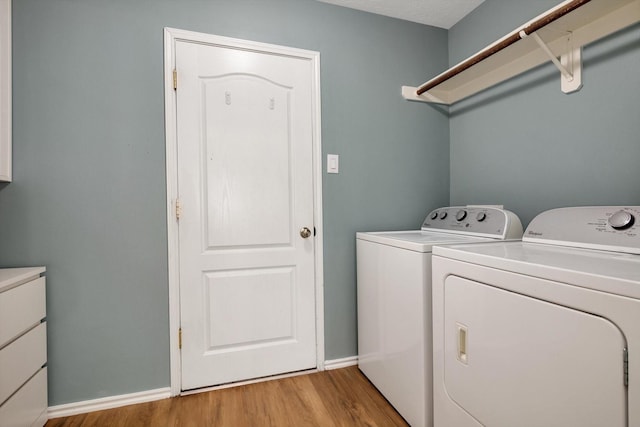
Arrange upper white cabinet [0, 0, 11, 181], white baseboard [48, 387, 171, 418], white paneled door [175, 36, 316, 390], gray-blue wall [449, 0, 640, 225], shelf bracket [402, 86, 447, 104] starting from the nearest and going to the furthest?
1. gray-blue wall [449, 0, 640, 225]
2. upper white cabinet [0, 0, 11, 181]
3. white baseboard [48, 387, 171, 418]
4. white paneled door [175, 36, 316, 390]
5. shelf bracket [402, 86, 447, 104]

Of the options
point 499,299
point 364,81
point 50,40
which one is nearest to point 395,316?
point 499,299

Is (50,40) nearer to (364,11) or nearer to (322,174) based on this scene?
(322,174)

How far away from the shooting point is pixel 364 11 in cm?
205

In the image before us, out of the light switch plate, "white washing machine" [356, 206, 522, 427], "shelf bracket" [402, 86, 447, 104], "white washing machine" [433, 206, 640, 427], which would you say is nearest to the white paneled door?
the light switch plate

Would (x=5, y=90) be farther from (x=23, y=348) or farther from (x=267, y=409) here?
(x=267, y=409)

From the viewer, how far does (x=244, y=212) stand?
181 cm

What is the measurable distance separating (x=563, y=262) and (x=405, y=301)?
0.69 meters

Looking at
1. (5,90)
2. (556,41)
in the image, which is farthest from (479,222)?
(5,90)

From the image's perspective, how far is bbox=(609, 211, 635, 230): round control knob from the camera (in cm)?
106

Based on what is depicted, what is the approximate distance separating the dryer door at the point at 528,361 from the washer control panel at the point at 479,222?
1.57 feet

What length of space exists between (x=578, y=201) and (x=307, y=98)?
5.00 feet

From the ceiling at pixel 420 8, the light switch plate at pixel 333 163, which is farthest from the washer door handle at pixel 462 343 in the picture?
the ceiling at pixel 420 8

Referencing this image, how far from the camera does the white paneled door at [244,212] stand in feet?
5.60

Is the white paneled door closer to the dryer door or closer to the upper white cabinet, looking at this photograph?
the upper white cabinet
